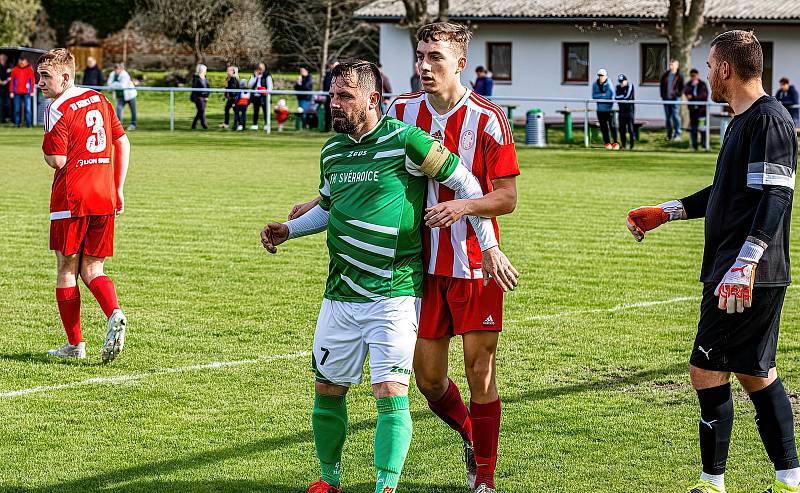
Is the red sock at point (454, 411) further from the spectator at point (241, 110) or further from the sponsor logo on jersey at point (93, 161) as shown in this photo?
the spectator at point (241, 110)

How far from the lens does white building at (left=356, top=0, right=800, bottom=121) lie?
40375mm

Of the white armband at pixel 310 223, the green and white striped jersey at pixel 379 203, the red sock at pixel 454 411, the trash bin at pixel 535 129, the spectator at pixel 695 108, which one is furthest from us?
the trash bin at pixel 535 129

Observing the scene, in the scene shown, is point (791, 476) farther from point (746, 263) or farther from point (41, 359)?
point (41, 359)

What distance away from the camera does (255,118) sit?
33.2 meters

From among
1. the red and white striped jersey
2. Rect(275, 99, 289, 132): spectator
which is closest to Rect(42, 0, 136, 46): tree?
Rect(275, 99, 289, 132): spectator

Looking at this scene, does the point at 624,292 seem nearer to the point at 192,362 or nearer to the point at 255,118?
the point at 192,362

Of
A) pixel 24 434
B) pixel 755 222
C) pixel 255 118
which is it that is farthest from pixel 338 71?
pixel 255 118

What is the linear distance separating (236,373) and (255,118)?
26.3 metres

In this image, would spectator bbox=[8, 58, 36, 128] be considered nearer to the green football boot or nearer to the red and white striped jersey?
the red and white striped jersey

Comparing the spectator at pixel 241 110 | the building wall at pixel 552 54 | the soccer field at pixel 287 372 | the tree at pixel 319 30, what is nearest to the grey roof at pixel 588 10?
the building wall at pixel 552 54

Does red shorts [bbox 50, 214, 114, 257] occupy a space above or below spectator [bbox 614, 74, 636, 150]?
below

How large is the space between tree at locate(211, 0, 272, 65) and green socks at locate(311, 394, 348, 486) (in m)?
47.5

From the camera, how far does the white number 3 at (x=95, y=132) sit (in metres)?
7.86

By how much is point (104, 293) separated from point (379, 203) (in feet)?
11.6
